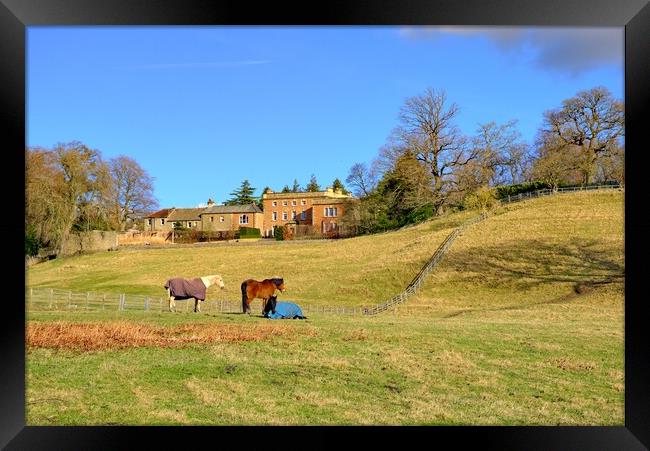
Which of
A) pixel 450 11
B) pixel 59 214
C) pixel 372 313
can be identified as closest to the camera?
pixel 450 11

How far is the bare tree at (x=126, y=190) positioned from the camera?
134ft

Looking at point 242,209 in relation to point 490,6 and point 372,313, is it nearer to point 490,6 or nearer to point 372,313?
point 372,313

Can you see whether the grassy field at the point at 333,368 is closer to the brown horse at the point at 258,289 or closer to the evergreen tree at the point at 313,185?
the brown horse at the point at 258,289

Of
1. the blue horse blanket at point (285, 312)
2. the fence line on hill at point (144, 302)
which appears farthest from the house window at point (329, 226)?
the blue horse blanket at point (285, 312)

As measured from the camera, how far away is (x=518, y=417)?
5.98 meters

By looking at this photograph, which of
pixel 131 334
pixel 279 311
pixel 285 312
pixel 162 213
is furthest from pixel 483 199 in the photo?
pixel 131 334

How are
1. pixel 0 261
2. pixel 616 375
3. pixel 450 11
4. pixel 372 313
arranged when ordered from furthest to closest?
pixel 372 313
pixel 616 375
pixel 450 11
pixel 0 261

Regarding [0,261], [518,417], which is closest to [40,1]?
[0,261]

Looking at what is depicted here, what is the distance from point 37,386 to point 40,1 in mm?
4103

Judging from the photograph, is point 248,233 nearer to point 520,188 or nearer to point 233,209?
point 233,209

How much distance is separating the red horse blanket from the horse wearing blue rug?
239 cm

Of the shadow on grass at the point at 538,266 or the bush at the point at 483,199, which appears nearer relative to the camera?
the shadow on grass at the point at 538,266

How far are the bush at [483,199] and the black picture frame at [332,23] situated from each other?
34.1 m

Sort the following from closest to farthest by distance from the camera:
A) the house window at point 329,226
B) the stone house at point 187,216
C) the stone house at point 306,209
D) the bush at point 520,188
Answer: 1. the bush at point 520,188
2. the house window at point 329,226
3. the stone house at point 306,209
4. the stone house at point 187,216
